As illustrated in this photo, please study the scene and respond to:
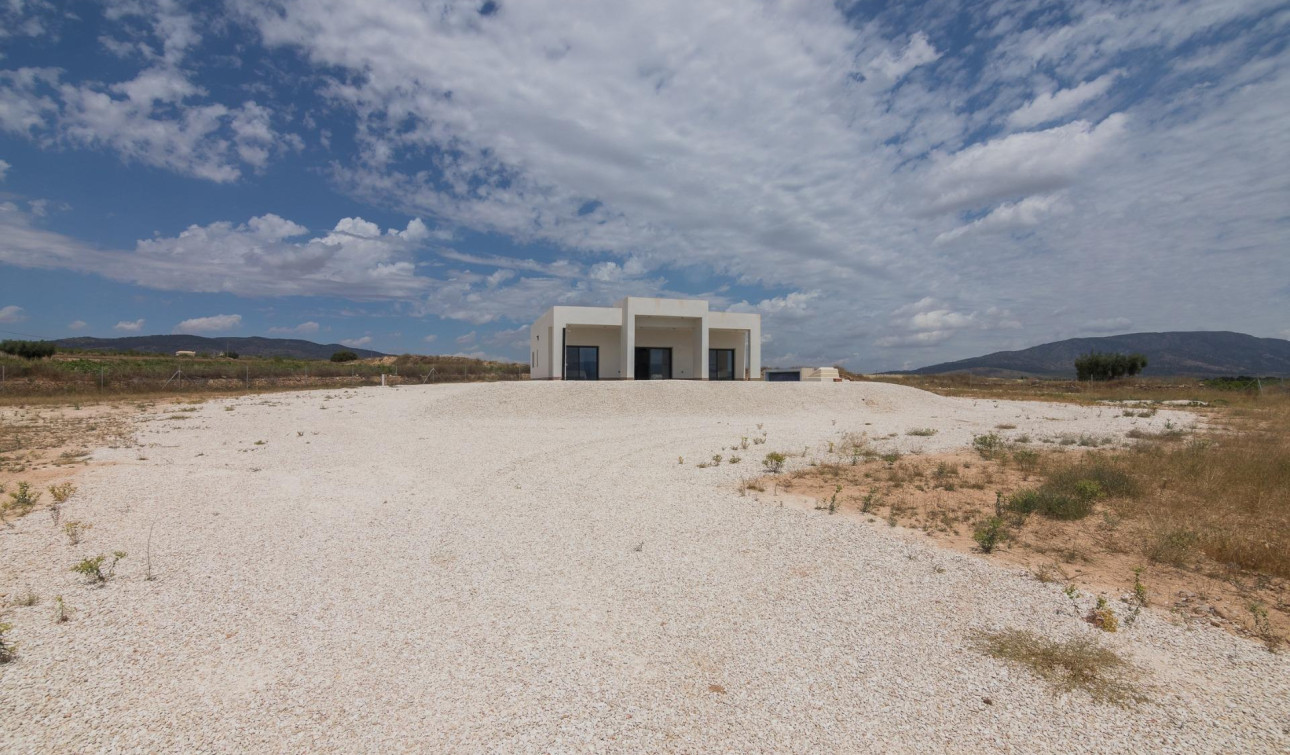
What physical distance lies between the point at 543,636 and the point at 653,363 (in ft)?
83.8

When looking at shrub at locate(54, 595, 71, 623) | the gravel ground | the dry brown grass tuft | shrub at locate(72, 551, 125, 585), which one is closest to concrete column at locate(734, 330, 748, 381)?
the dry brown grass tuft

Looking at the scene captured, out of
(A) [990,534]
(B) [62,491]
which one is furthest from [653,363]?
(A) [990,534]

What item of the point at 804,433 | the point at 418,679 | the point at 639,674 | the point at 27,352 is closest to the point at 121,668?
the point at 418,679

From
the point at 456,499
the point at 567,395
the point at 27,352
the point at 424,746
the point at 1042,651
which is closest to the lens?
the point at 424,746

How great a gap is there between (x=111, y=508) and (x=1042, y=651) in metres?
9.24

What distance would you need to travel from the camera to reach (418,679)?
331 cm

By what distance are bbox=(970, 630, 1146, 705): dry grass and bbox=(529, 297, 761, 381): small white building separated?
22.8m

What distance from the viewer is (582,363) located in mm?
28516

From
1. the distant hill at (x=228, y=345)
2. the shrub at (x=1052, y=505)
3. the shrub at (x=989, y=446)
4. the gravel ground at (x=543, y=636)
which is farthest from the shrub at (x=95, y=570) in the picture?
the distant hill at (x=228, y=345)

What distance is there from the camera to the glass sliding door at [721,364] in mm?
30781

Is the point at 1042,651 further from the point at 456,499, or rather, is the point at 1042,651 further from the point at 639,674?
the point at 456,499

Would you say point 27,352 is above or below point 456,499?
above

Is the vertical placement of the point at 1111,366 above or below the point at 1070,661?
above

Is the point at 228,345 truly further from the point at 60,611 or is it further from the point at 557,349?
the point at 60,611
